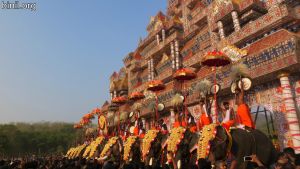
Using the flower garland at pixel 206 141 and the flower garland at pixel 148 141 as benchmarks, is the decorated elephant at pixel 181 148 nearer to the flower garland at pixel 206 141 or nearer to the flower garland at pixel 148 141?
the flower garland at pixel 206 141

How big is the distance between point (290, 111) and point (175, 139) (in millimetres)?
7804

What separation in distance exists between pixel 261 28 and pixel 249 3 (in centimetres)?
344

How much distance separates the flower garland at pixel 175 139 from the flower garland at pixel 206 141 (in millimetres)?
1525

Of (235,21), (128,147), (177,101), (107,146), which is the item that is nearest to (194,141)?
(177,101)

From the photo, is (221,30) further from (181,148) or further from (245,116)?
(181,148)

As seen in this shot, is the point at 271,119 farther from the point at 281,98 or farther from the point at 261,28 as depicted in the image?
the point at 261,28

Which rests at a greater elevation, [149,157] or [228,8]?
[228,8]

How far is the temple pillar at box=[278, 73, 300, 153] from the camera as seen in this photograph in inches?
508

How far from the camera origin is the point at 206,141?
6.93 metres

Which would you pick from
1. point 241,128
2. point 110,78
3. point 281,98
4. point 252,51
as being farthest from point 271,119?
point 110,78

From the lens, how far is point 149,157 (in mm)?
11000

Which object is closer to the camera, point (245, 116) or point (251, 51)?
point (245, 116)

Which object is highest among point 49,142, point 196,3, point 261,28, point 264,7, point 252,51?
point 196,3

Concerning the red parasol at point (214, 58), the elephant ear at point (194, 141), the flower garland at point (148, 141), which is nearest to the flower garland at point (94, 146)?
the flower garland at point (148, 141)
